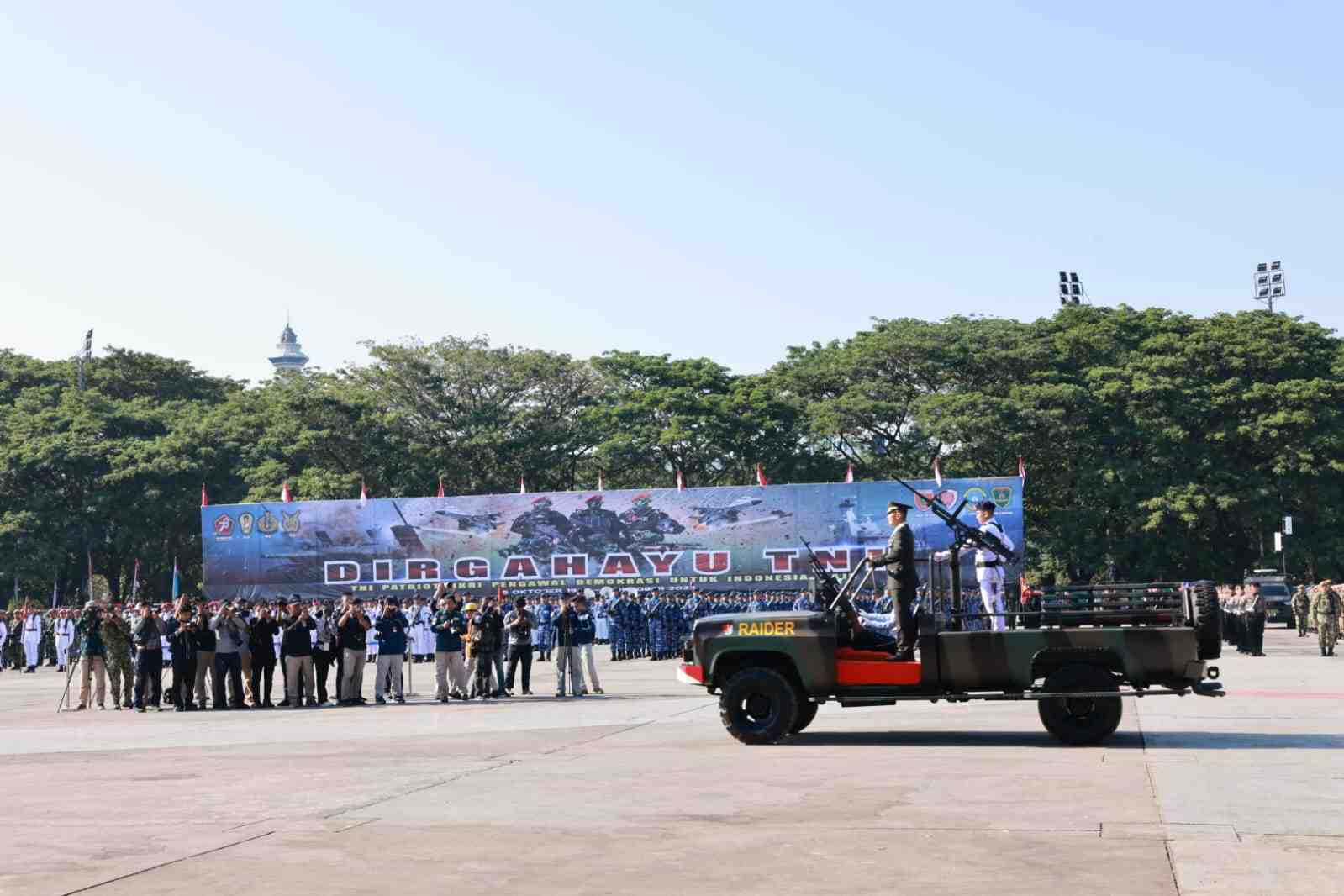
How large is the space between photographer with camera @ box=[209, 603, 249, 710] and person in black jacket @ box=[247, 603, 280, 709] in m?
0.27

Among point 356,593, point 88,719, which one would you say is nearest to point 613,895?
point 88,719

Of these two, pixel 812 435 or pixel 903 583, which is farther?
pixel 812 435

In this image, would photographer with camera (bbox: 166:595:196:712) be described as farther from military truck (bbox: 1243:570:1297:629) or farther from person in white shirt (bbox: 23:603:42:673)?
military truck (bbox: 1243:570:1297:629)

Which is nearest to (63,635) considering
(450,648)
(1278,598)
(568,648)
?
(450,648)

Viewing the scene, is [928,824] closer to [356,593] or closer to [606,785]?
[606,785]

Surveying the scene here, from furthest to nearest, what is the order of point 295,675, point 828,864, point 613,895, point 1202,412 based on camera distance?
point 1202,412, point 295,675, point 828,864, point 613,895

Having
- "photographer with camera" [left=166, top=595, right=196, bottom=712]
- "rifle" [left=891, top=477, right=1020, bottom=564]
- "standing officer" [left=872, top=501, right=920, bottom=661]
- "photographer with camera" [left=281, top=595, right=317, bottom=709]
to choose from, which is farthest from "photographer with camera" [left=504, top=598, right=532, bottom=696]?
"standing officer" [left=872, top=501, right=920, bottom=661]

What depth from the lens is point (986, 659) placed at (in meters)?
16.6

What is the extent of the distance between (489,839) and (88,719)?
15.6 m

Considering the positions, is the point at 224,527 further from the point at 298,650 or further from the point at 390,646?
the point at 390,646

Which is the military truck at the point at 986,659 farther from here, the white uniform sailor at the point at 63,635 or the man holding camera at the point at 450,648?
the white uniform sailor at the point at 63,635

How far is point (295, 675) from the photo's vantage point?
26438mm

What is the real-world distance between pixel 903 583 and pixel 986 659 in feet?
3.76

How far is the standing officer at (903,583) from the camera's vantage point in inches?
665
